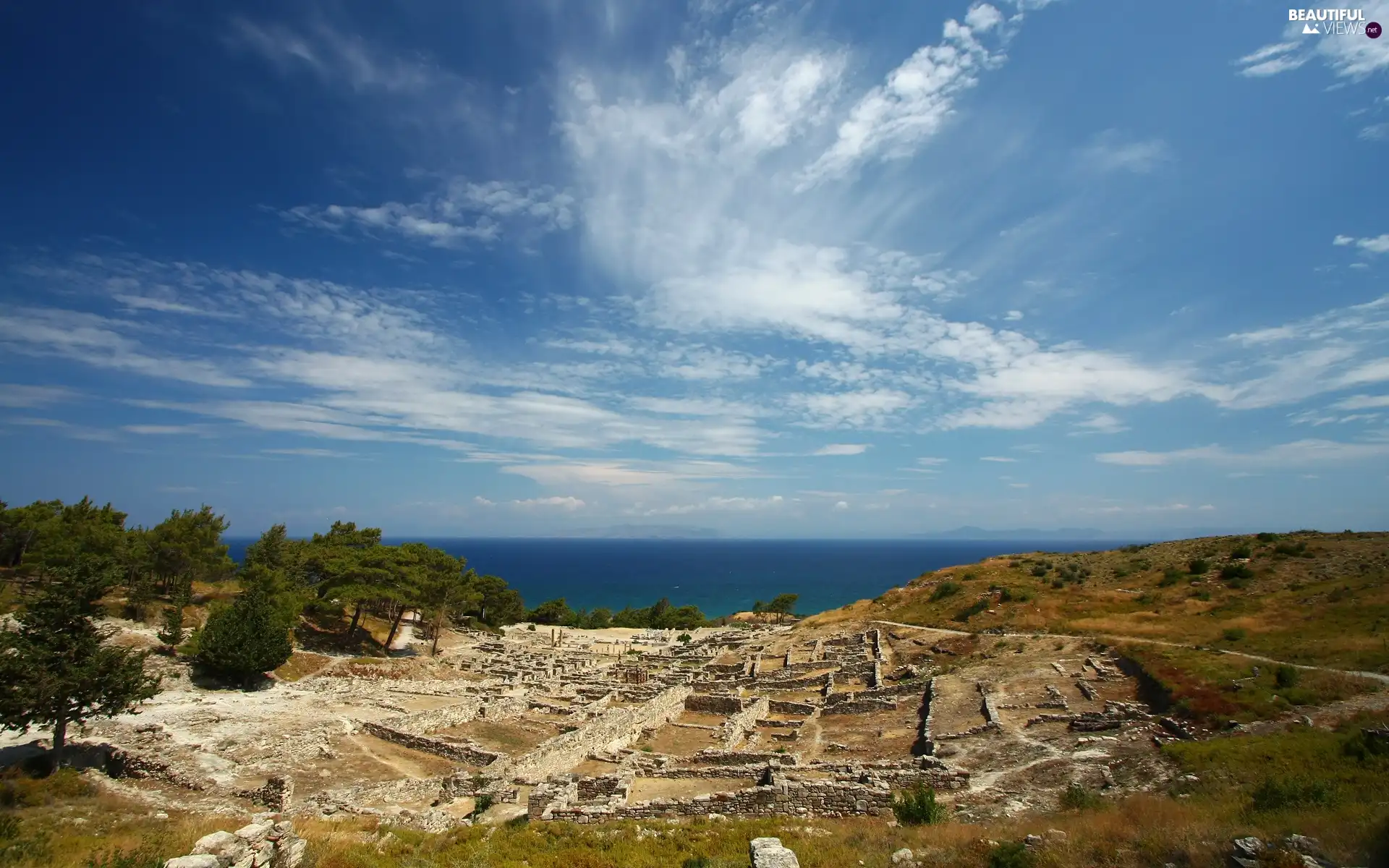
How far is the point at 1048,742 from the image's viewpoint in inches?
773

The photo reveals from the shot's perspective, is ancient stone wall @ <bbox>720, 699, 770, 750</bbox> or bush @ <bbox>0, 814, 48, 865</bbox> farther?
ancient stone wall @ <bbox>720, 699, 770, 750</bbox>

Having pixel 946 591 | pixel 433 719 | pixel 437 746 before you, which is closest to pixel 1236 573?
pixel 946 591

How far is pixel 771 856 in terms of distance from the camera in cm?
1029

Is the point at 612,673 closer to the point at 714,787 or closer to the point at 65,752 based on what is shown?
the point at 714,787

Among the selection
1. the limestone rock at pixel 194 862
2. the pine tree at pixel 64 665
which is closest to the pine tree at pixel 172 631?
the pine tree at pixel 64 665

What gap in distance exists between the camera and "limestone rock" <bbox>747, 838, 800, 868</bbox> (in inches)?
392

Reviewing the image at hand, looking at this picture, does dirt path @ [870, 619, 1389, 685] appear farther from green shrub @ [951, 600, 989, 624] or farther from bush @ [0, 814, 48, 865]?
bush @ [0, 814, 48, 865]

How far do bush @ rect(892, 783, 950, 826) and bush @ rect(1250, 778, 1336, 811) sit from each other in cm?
608

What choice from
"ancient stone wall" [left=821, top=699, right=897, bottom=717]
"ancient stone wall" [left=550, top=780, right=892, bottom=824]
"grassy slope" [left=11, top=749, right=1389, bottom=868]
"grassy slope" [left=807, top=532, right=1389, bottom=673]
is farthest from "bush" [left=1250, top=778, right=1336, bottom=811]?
"ancient stone wall" [left=821, top=699, right=897, bottom=717]

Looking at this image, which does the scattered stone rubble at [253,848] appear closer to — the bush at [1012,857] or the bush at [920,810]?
the bush at [1012,857]

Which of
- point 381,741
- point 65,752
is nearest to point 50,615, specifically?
point 65,752

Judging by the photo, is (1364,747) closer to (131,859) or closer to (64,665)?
(131,859)

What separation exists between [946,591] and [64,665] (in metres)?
56.5

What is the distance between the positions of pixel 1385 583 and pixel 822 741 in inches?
1304
